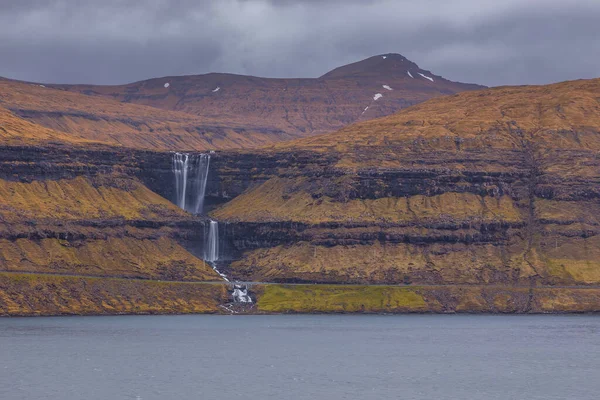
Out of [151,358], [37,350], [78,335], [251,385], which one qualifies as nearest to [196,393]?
[251,385]

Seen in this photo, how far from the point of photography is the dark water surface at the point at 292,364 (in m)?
129

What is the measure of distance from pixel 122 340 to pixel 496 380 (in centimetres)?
6441

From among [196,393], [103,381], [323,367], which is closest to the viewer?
[196,393]

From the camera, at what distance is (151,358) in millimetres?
158250

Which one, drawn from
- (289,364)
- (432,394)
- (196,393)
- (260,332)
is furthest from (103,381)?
(260,332)

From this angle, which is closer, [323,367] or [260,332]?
[323,367]

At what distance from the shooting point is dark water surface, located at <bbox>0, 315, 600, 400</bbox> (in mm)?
128875

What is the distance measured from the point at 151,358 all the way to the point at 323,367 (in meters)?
23.8

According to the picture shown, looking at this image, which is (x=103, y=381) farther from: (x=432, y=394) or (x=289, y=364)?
(x=432, y=394)

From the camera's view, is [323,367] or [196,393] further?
[323,367]

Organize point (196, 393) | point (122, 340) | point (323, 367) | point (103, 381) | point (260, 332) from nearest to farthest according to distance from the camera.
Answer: point (196, 393), point (103, 381), point (323, 367), point (122, 340), point (260, 332)

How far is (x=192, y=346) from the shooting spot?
173750 millimetres

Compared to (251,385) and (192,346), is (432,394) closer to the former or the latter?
(251,385)

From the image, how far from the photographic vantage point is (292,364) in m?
154
